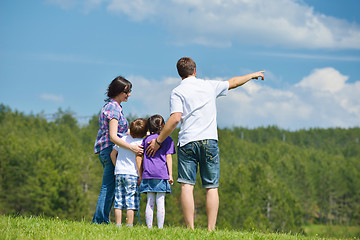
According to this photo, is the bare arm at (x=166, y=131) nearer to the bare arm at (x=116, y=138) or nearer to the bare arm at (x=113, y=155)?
the bare arm at (x=116, y=138)

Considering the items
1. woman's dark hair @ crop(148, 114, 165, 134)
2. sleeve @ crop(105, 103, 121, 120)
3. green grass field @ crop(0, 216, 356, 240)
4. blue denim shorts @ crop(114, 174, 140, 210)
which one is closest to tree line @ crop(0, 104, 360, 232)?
blue denim shorts @ crop(114, 174, 140, 210)

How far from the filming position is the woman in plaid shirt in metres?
6.57

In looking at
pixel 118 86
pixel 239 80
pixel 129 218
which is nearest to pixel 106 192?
pixel 129 218

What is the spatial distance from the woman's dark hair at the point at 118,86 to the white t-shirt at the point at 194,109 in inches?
Answer: 34.7

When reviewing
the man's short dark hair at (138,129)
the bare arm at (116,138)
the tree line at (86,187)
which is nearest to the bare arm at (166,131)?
the bare arm at (116,138)

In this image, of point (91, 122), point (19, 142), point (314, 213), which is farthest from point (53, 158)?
point (314, 213)

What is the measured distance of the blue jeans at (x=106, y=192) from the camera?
6758 millimetres

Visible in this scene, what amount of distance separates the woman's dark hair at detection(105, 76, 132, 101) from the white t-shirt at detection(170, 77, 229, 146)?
0.88m

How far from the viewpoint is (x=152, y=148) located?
650 centimetres

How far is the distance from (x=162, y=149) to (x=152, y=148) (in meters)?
0.19

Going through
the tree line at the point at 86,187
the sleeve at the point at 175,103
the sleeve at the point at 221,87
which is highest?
the sleeve at the point at 221,87

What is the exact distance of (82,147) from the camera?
227ft

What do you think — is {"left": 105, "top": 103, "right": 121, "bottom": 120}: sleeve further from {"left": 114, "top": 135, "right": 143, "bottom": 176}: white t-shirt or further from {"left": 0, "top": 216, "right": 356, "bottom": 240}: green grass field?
{"left": 0, "top": 216, "right": 356, "bottom": 240}: green grass field

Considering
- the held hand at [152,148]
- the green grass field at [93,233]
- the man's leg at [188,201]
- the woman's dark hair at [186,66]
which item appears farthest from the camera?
the held hand at [152,148]
